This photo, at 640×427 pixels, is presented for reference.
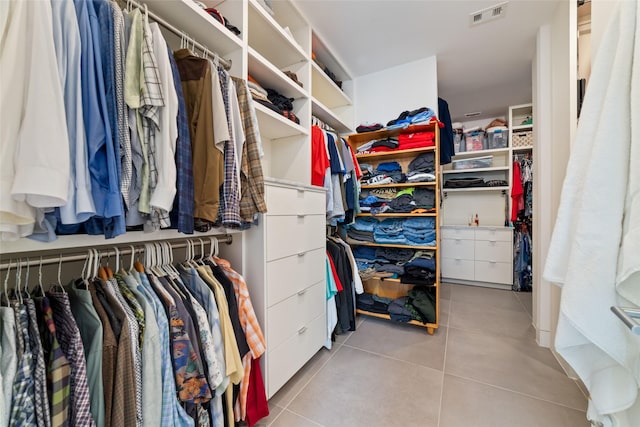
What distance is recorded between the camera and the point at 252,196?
107 centimetres

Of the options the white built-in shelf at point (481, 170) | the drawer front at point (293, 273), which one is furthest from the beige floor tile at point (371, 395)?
the white built-in shelf at point (481, 170)

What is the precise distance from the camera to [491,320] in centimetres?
222

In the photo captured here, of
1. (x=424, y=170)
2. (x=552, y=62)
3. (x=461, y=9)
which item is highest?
(x=461, y=9)

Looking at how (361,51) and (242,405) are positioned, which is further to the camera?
(361,51)

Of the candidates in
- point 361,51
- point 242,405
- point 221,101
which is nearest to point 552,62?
point 361,51

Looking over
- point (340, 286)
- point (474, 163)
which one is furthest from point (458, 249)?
point (340, 286)

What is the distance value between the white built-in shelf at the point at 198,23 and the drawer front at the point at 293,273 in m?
1.10

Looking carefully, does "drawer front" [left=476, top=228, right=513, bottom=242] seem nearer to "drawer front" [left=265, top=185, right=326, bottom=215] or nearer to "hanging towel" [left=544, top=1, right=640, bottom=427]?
"drawer front" [left=265, top=185, right=326, bottom=215]

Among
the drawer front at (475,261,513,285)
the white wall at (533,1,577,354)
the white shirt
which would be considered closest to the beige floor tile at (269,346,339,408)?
A: the white shirt

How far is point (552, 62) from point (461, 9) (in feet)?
2.62

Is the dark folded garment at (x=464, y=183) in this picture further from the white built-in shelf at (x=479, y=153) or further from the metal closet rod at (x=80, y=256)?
the metal closet rod at (x=80, y=256)

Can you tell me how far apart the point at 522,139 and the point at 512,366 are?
9.46 feet

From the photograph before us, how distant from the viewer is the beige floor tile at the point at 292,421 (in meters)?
1.14

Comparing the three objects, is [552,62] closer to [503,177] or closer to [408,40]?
[408,40]
